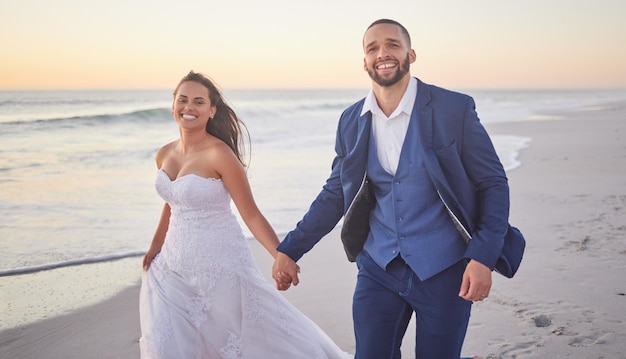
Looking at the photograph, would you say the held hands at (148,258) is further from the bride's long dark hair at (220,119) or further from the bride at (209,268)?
the bride's long dark hair at (220,119)

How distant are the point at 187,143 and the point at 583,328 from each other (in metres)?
3.08

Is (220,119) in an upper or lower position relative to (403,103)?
lower

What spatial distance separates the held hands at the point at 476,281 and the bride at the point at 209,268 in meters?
1.41

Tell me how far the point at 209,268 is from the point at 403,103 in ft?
5.04

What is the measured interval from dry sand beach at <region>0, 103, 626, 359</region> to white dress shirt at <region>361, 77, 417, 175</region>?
6.33ft

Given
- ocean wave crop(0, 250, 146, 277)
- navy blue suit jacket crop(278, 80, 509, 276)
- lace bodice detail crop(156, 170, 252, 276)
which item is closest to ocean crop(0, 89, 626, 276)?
ocean wave crop(0, 250, 146, 277)

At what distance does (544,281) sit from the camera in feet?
18.4

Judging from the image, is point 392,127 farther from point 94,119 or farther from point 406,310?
point 94,119

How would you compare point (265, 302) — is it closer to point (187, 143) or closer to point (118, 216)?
point (187, 143)

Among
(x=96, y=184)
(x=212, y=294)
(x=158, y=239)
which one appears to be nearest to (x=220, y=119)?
(x=158, y=239)

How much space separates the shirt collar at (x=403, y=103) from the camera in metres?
2.99

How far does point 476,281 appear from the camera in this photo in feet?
8.76

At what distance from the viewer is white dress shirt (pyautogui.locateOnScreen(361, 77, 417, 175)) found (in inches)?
118

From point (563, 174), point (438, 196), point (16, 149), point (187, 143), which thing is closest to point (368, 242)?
point (438, 196)
